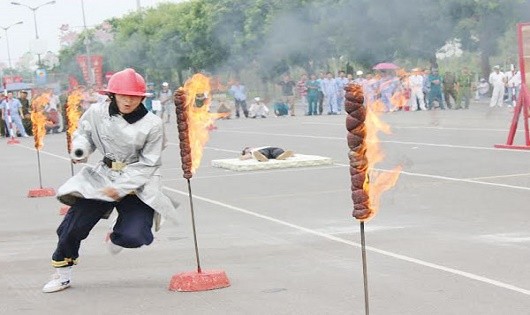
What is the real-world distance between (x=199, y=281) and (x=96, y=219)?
3.06 ft

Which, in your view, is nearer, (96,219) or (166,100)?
(96,219)

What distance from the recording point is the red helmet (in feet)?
27.0

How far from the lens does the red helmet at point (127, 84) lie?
27.0 ft

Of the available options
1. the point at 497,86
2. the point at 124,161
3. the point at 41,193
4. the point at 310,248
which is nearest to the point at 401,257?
the point at 310,248

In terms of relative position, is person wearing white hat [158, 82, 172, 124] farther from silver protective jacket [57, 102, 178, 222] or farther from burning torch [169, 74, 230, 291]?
silver protective jacket [57, 102, 178, 222]

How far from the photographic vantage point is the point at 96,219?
8.40m

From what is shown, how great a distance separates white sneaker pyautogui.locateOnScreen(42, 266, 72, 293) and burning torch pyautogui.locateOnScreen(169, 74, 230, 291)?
2.62ft

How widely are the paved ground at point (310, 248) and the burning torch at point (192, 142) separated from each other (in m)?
0.11

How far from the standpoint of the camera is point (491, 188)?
45.7 ft

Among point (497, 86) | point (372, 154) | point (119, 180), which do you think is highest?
point (372, 154)

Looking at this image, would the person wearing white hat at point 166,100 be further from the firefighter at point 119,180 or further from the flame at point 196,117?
the firefighter at point 119,180

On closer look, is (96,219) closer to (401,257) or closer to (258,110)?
(401,257)

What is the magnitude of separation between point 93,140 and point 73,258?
88 cm

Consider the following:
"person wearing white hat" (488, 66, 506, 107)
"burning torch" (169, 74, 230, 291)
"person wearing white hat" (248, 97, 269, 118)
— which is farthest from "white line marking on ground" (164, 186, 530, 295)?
"person wearing white hat" (248, 97, 269, 118)
